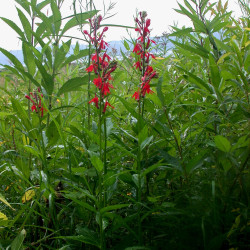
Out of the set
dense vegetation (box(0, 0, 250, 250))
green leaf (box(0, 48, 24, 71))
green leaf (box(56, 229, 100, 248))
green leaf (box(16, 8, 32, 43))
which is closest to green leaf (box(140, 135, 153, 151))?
dense vegetation (box(0, 0, 250, 250))

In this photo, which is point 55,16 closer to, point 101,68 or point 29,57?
point 29,57

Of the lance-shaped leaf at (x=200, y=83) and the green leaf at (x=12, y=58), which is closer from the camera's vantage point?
the lance-shaped leaf at (x=200, y=83)

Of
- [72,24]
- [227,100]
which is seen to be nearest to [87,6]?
[72,24]

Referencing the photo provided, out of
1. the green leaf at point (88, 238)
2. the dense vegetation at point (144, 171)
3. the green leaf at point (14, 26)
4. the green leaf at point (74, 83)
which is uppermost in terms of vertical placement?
the green leaf at point (14, 26)

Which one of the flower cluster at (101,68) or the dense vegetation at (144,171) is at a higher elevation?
the flower cluster at (101,68)

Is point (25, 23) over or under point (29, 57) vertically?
over

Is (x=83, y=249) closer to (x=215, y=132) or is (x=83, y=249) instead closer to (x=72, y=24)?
(x=215, y=132)

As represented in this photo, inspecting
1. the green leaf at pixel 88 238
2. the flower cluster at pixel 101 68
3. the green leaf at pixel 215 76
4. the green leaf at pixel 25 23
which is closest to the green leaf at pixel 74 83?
the flower cluster at pixel 101 68

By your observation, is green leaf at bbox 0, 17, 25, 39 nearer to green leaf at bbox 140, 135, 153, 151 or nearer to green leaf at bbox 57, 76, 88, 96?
green leaf at bbox 57, 76, 88, 96

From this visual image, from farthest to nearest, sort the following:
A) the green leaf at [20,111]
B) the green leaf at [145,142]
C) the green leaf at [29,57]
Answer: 1. the green leaf at [29,57]
2. the green leaf at [20,111]
3. the green leaf at [145,142]

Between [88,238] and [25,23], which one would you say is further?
[25,23]

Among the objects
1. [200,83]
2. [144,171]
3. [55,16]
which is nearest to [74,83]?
[55,16]

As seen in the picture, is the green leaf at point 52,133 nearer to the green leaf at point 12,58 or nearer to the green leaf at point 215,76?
the green leaf at point 12,58

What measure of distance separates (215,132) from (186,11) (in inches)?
27.9
